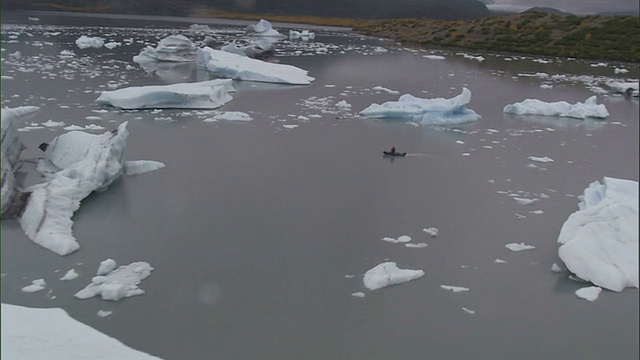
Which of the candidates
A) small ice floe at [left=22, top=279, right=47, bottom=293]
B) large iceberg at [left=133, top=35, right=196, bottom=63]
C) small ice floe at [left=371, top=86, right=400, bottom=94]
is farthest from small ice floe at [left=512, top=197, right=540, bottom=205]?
large iceberg at [left=133, top=35, right=196, bottom=63]

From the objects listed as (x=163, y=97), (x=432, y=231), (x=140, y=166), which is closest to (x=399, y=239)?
(x=432, y=231)

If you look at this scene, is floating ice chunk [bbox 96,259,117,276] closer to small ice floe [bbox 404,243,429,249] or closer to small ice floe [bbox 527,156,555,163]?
small ice floe [bbox 404,243,429,249]

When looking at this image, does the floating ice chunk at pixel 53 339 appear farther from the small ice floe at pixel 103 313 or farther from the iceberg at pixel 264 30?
the iceberg at pixel 264 30

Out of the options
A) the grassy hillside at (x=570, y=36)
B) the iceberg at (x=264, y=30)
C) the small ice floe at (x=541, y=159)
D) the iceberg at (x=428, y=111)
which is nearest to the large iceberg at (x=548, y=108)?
the iceberg at (x=428, y=111)

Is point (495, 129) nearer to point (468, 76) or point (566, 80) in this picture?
point (566, 80)

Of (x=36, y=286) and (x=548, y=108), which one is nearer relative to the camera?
(x=36, y=286)

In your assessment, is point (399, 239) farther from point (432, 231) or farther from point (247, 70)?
point (247, 70)
